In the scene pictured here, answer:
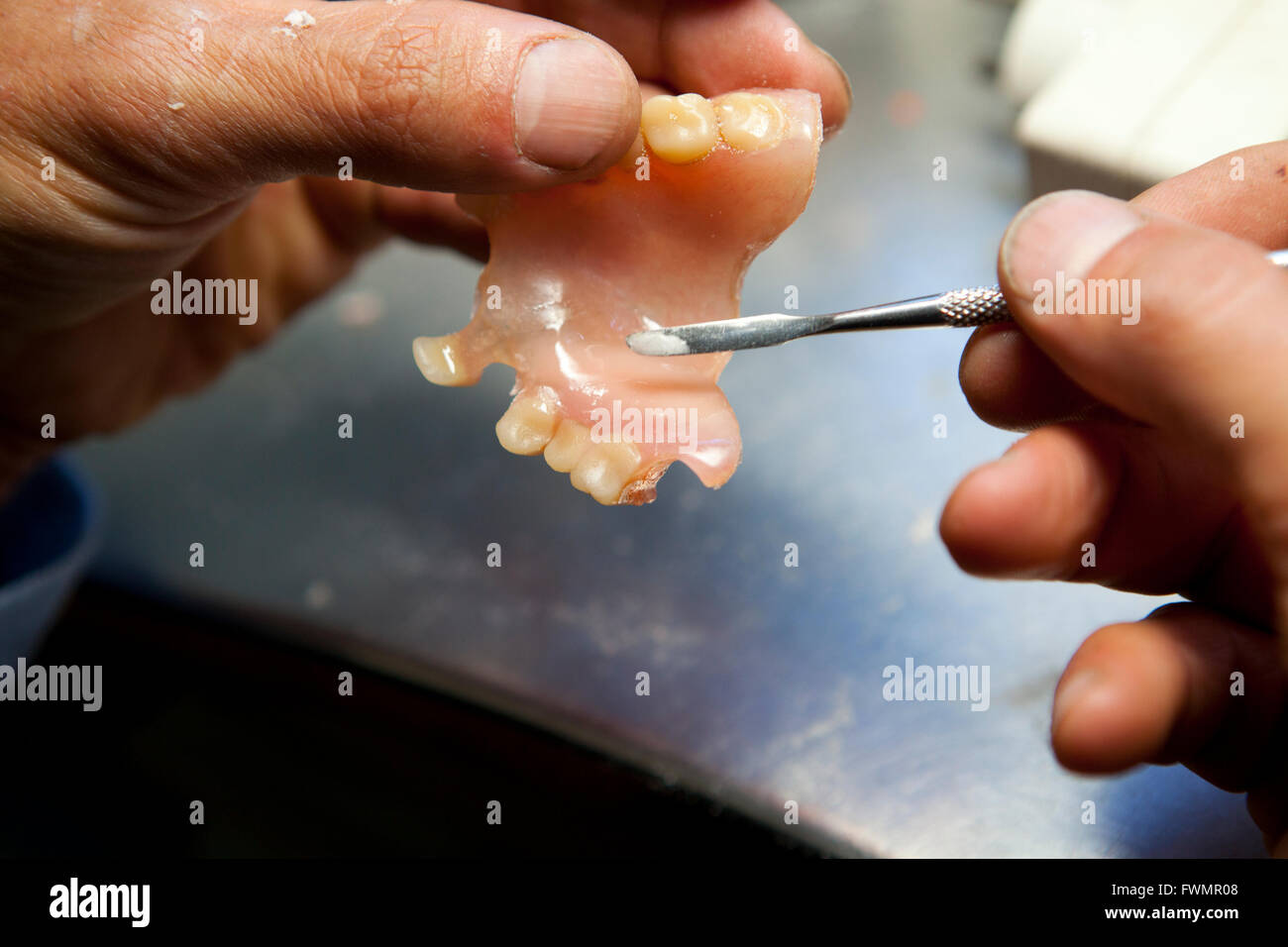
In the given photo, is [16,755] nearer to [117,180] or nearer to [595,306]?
[117,180]

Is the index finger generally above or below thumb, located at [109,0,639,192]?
above

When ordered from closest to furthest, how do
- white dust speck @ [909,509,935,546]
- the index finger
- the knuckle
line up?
the knuckle → the index finger → white dust speck @ [909,509,935,546]

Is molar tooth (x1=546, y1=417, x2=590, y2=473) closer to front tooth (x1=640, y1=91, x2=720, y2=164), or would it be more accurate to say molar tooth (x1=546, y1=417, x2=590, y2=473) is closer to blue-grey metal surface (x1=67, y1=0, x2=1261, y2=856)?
front tooth (x1=640, y1=91, x2=720, y2=164)

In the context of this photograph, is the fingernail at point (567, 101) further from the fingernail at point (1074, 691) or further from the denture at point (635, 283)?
the fingernail at point (1074, 691)

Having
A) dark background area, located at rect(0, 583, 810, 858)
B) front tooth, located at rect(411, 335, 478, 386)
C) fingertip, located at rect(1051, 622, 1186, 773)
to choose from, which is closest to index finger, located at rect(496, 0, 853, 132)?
front tooth, located at rect(411, 335, 478, 386)

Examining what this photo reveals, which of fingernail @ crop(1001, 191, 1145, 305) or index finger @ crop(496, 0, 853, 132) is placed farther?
index finger @ crop(496, 0, 853, 132)

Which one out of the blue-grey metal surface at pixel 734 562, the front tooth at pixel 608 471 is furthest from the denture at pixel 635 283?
the blue-grey metal surface at pixel 734 562

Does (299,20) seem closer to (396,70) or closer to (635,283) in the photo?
(396,70)
